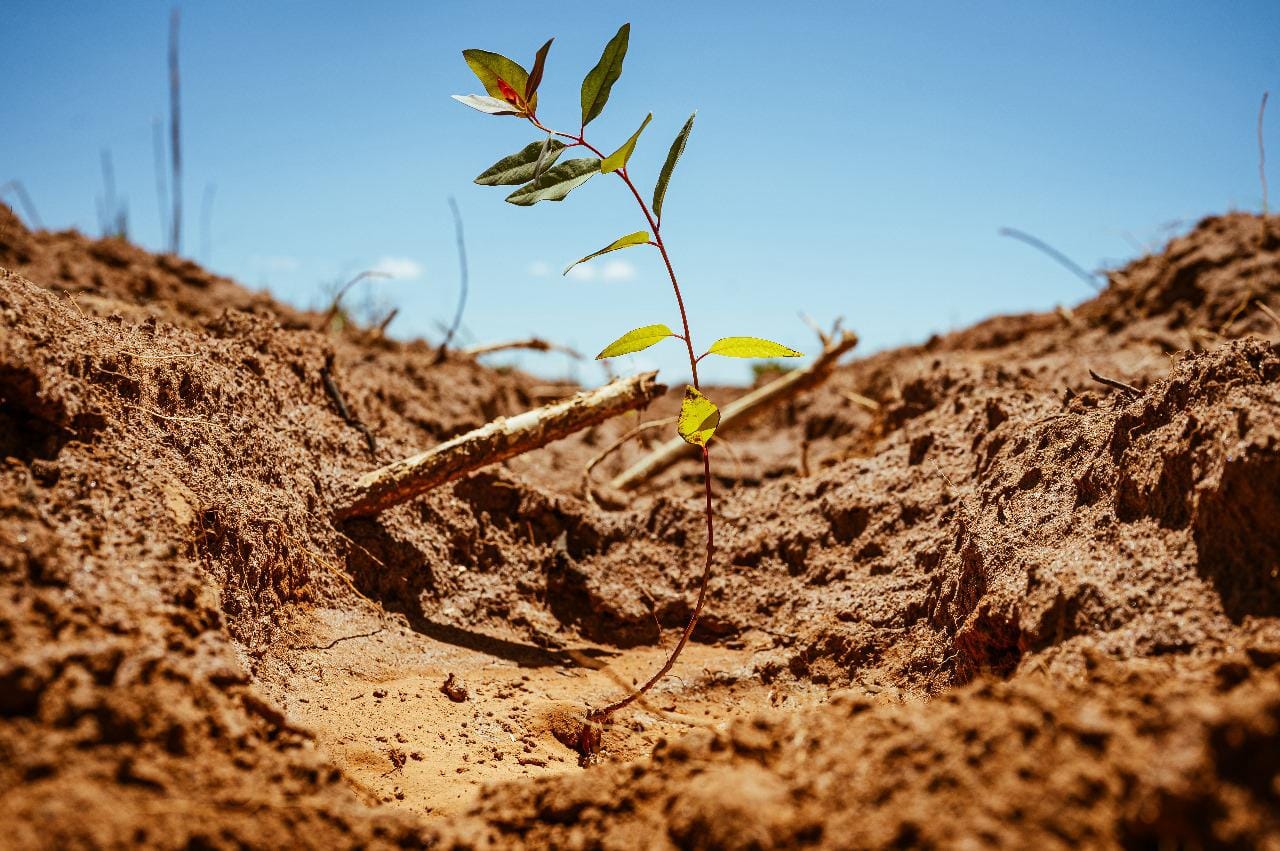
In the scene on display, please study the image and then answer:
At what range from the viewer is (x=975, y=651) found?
2162 millimetres

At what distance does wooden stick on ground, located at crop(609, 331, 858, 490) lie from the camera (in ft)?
18.2

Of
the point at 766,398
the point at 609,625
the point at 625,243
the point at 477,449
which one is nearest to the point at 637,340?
the point at 625,243

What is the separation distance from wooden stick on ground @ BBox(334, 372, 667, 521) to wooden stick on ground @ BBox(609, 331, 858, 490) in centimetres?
209

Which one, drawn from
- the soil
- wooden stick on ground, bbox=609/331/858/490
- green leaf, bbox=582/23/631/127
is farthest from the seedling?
wooden stick on ground, bbox=609/331/858/490

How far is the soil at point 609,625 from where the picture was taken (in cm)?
115

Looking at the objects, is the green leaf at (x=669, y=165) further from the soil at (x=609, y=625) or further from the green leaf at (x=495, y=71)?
the soil at (x=609, y=625)

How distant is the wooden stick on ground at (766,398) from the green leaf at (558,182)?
11.6 ft

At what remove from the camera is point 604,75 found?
6.50ft

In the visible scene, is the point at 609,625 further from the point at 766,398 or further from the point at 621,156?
the point at 766,398

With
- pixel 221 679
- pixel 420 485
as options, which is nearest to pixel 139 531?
pixel 221 679

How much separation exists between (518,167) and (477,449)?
1349mm

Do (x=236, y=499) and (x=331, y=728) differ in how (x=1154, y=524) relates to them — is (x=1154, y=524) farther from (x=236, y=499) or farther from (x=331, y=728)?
(x=236, y=499)

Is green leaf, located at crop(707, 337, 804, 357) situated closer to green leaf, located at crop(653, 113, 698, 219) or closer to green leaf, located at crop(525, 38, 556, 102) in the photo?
green leaf, located at crop(653, 113, 698, 219)

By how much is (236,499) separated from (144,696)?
125 centimetres
